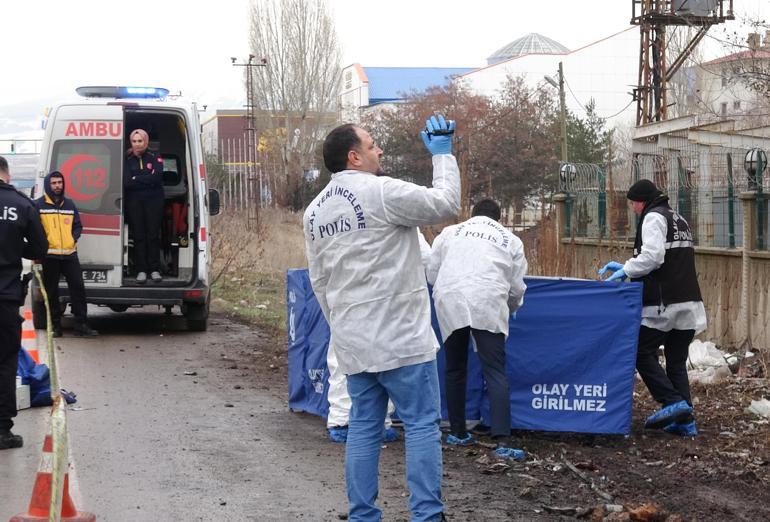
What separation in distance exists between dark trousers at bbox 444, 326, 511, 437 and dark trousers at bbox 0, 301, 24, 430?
288 cm

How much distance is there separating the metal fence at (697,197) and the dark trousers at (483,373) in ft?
19.0

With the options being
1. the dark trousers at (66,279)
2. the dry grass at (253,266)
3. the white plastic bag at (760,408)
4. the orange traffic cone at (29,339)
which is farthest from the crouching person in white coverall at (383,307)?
the dry grass at (253,266)

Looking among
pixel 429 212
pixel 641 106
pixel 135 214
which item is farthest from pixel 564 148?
pixel 429 212

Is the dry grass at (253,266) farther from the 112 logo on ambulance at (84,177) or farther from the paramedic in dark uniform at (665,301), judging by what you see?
the paramedic in dark uniform at (665,301)

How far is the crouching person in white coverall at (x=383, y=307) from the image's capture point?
502 cm

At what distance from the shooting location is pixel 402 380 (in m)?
5.06

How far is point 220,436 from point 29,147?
96.2 feet

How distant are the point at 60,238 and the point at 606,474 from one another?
8262 millimetres

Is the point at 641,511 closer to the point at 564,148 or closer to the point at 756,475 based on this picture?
the point at 756,475

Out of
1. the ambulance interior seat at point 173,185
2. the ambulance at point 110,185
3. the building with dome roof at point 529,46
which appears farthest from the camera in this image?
the building with dome roof at point 529,46

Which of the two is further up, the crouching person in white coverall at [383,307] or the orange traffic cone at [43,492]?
the crouching person in white coverall at [383,307]

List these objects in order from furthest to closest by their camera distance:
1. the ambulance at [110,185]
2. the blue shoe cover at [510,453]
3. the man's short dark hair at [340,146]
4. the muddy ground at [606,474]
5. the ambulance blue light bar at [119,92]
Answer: the ambulance blue light bar at [119,92] → the ambulance at [110,185] → the blue shoe cover at [510,453] → the muddy ground at [606,474] → the man's short dark hair at [340,146]

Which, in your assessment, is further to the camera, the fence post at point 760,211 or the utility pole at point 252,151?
the utility pole at point 252,151

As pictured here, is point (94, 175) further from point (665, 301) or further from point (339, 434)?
point (665, 301)
